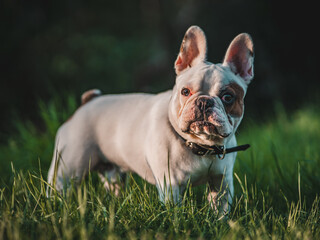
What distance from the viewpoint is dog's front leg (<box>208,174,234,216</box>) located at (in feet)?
8.61

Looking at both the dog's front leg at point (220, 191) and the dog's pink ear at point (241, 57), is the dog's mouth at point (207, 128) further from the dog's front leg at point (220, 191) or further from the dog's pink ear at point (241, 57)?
the dog's pink ear at point (241, 57)

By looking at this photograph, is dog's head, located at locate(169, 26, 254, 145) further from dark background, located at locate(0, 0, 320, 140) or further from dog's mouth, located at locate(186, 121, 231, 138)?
dark background, located at locate(0, 0, 320, 140)

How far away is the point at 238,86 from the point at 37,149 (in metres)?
2.87

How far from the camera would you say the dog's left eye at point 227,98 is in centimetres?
255

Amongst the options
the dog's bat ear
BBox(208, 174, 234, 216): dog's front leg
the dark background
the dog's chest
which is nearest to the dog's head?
the dog's bat ear

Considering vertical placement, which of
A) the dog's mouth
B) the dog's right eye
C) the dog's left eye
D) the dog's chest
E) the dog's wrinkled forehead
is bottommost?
the dog's chest

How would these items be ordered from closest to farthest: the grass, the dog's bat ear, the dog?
the grass < the dog < the dog's bat ear

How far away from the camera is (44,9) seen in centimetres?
1084

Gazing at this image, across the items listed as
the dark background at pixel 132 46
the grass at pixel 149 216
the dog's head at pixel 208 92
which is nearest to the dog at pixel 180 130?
the dog's head at pixel 208 92

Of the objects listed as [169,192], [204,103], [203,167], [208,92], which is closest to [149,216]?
[169,192]

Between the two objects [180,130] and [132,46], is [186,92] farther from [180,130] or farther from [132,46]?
[132,46]

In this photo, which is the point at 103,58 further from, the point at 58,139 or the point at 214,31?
the point at 58,139

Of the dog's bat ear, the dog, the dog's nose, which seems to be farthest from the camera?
the dog's bat ear

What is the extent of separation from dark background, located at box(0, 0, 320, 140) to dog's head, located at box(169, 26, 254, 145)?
9.87ft
